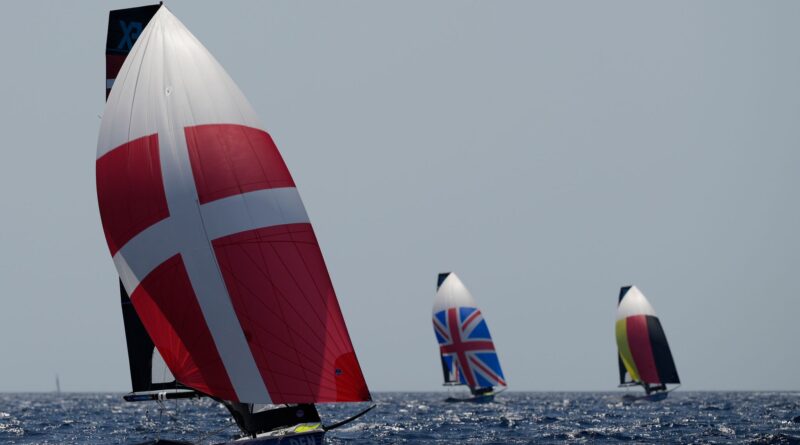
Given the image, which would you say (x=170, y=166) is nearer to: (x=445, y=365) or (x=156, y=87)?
(x=156, y=87)

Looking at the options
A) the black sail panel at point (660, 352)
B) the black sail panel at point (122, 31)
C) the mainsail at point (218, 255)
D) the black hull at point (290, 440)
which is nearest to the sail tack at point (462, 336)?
the black sail panel at point (660, 352)

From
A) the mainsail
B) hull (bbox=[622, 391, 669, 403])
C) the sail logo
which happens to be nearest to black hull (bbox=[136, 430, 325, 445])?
the mainsail

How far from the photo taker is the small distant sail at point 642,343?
2985 inches

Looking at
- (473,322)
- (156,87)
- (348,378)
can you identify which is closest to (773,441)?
(348,378)

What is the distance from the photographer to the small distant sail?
75.8m

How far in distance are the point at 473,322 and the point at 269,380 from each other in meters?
50.9

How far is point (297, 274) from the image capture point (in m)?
18.1

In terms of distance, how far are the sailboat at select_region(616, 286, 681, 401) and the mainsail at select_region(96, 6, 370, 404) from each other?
60.3 meters

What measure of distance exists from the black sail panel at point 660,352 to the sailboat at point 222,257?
199 ft

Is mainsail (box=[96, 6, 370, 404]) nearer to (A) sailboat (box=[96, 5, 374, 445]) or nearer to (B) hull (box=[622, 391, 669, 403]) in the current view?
(A) sailboat (box=[96, 5, 374, 445])

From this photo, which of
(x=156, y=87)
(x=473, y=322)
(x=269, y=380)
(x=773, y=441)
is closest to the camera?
(x=269, y=380)

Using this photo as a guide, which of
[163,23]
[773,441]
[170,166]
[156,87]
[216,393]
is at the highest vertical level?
[163,23]

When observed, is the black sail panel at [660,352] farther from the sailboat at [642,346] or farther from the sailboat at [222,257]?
the sailboat at [222,257]

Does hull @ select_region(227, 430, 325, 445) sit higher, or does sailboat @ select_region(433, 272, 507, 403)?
sailboat @ select_region(433, 272, 507, 403)
